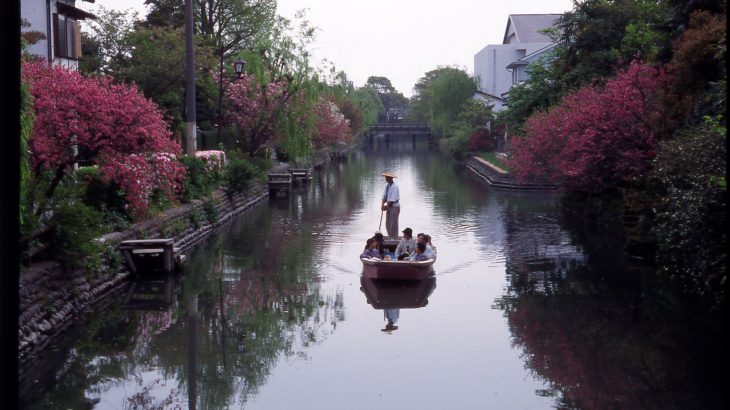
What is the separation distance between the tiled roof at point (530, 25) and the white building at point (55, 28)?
204ft

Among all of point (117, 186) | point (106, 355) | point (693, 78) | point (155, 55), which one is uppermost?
point (155, 55)

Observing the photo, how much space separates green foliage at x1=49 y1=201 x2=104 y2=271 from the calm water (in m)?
1.08

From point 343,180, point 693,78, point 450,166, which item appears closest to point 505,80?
point 450,166

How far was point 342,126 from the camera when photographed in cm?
6175

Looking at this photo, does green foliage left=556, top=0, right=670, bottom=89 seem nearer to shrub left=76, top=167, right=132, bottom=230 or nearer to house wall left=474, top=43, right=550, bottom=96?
shrub left=76, top=167, right=132, bottom=230

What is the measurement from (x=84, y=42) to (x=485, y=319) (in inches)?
1208

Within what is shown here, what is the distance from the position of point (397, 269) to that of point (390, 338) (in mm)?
3536

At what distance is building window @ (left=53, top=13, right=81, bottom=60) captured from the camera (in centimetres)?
2738

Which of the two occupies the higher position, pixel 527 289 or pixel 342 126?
pixel 342 126

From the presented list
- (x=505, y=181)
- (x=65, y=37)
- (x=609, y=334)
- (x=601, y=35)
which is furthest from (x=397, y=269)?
(x=505, y=181)

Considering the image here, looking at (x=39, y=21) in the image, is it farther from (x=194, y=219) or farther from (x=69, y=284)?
(x=69, y=284)

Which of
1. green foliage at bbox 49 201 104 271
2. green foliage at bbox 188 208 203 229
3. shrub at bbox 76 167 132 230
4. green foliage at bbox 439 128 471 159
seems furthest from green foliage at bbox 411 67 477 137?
green foliage at bbox 49 201 104 271

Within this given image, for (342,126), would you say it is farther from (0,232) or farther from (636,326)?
(0,232)

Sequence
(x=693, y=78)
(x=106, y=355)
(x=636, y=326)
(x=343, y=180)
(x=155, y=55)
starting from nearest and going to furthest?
(x=106, y=355) < (x=636, y=326) < (x=693, y=78) < (x=155, y=55) < (x=343, y=180)
